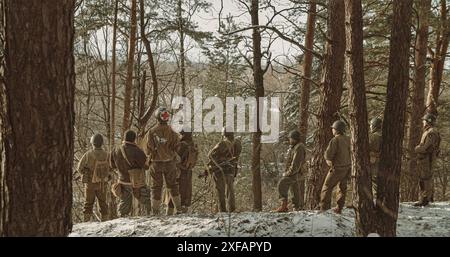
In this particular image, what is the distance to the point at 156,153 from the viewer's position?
8.47 meters

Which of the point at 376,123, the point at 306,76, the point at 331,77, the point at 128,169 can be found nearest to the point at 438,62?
the point at 306,76

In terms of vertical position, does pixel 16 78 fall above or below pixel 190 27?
below

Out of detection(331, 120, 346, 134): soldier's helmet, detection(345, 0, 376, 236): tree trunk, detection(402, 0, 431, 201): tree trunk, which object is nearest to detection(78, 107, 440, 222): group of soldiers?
detection(331, 120, 346, 134): soldier's helmet

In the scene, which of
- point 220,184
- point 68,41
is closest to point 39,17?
point 68,41

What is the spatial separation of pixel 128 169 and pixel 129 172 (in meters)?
0.06

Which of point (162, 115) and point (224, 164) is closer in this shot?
point (162, 115)

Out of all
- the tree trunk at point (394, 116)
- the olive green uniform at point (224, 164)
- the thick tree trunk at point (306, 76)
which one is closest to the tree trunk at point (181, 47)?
the thick tree trunk at point (306, 76)

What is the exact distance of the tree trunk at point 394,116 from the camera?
538cm

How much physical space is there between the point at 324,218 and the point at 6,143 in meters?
5.27

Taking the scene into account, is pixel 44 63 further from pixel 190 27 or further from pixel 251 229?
pixel 190 27

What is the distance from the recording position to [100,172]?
27.7ft

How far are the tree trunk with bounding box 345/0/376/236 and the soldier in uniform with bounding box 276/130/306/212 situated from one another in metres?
2.76

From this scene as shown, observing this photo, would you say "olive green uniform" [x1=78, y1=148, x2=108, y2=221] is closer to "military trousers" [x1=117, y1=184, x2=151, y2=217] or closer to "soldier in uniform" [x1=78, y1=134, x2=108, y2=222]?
"soldier in uniform" [x1=78, y1=134, x2=108, y2=222]

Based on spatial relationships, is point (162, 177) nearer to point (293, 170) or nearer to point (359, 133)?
point (293, 170)
